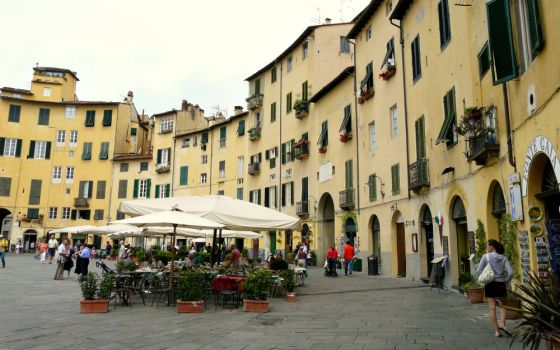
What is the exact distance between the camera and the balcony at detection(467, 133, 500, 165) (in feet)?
37.6

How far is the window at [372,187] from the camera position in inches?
896

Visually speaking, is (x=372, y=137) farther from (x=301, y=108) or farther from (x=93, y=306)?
(x=93, y=306)

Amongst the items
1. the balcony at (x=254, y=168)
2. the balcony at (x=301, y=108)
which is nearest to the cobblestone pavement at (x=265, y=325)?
the balcony at (x=301, y=108)

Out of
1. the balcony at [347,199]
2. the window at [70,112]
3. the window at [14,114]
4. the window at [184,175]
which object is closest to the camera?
the balcony at [347,199]

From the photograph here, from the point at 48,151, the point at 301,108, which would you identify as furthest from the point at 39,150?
the point at 301,108

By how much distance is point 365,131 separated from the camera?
24.0 m

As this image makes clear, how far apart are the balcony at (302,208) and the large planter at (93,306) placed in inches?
836

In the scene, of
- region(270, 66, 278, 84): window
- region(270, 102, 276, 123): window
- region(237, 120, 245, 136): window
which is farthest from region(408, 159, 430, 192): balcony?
region(237, 120, 245, 136): window

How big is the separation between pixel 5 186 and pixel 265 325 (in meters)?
46.2

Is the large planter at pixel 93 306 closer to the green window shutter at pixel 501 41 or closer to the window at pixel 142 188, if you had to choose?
the green window shutter at pixel 501 41

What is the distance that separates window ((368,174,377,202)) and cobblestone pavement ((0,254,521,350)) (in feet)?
31.3

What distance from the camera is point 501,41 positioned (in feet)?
32.6

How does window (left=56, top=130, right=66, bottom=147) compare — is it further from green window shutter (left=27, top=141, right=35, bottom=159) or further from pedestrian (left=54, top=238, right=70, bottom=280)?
pedestrian (left=54, top=238, right=70, bottom=280)

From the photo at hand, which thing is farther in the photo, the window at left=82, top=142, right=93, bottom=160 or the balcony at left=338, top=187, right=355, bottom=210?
the window at left=82, top=142, right=93, bottom=160
